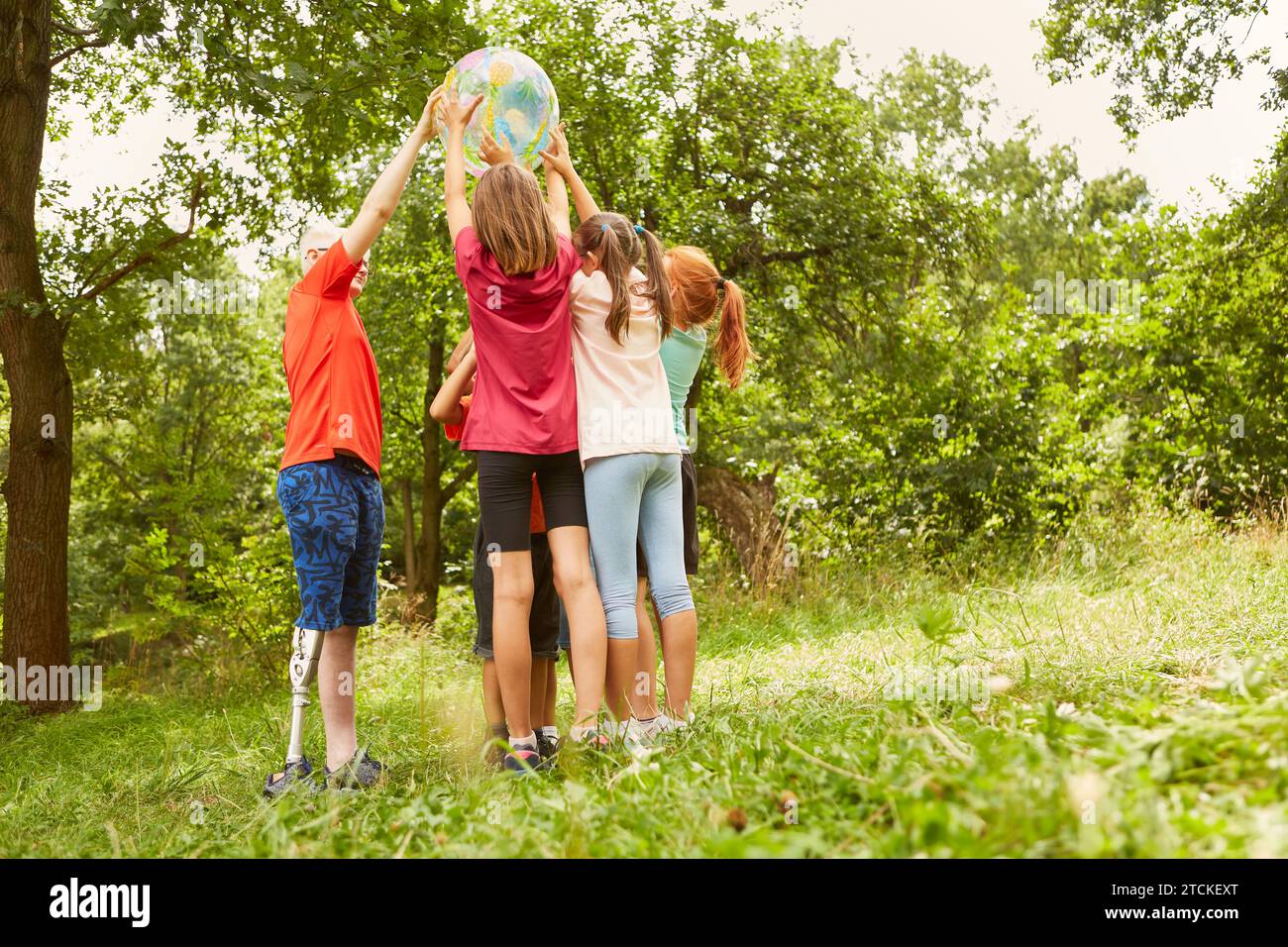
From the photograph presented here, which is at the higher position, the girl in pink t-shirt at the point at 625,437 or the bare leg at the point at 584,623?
the girl in pink t-shirt at the point at 625,437

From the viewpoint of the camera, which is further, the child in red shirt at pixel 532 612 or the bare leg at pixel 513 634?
the child in red shirt at pixel 532 612

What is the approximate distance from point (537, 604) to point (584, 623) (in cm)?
49

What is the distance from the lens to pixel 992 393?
35.8ft

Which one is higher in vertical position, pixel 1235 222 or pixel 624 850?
pixel 1235 222

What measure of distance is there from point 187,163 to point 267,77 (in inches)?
192

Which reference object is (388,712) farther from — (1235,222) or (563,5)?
(1235,222)

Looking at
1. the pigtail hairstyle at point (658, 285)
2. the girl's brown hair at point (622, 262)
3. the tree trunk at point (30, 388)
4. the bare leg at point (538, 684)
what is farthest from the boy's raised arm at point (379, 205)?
the tree trunk at point (30, 388)

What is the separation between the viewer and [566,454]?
3.66 meters

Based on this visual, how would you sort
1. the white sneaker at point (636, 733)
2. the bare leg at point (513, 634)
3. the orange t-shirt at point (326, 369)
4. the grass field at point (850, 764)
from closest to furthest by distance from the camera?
the grass field at point (850, 764) < the white sneaker at point (636, 733) < the bare leg at point (513, 634) < the orange t-shirt at point (326, 369)

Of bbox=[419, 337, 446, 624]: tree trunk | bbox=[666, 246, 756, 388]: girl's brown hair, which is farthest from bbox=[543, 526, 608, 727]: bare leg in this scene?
bbox=[419, 337, 446, 624]: tree trunk

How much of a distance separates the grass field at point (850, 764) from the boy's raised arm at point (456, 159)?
194 centimetres

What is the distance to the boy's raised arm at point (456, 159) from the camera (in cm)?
365

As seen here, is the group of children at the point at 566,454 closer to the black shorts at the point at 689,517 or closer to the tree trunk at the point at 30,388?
the black shorts at the point at 689,517
